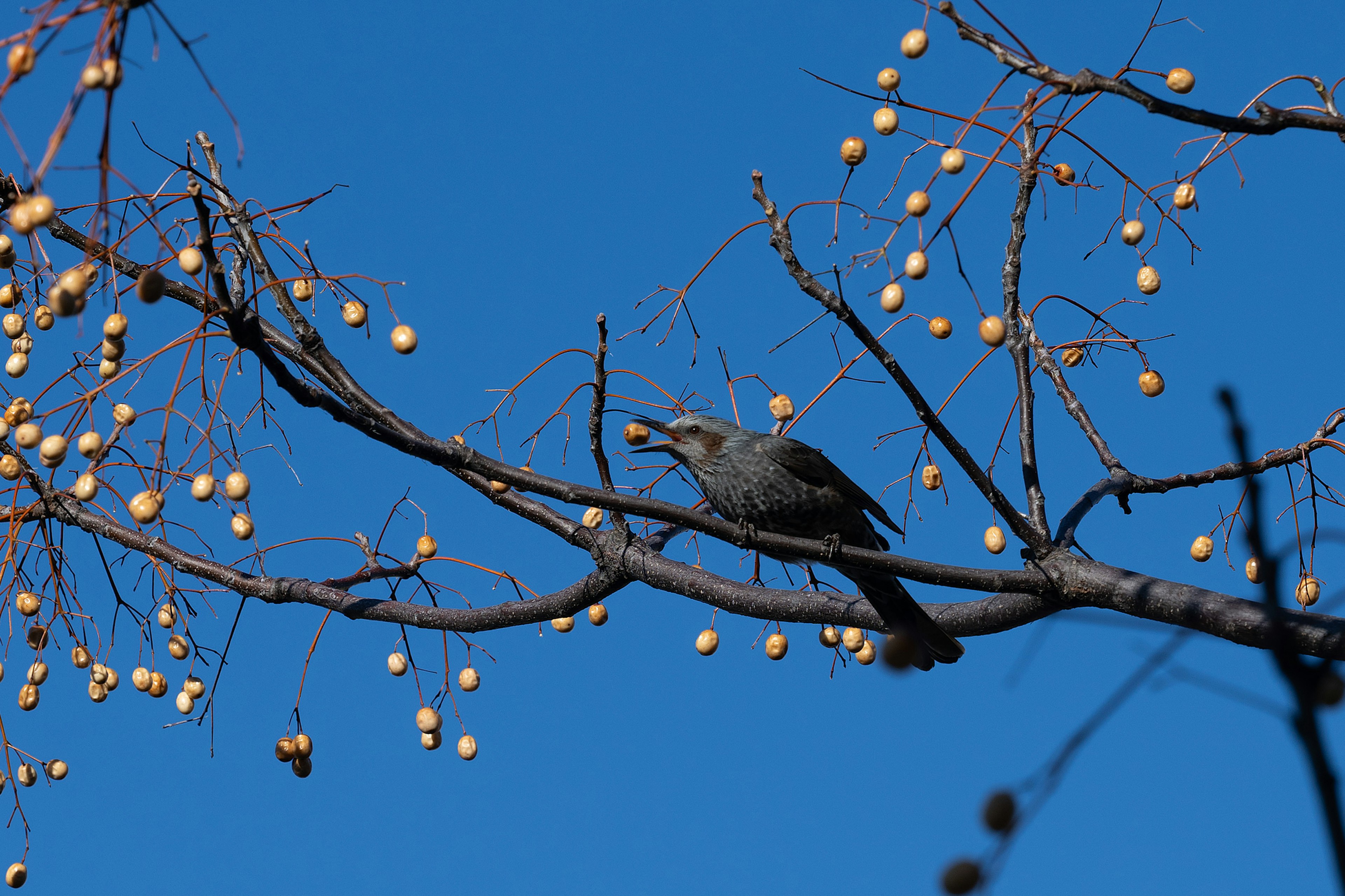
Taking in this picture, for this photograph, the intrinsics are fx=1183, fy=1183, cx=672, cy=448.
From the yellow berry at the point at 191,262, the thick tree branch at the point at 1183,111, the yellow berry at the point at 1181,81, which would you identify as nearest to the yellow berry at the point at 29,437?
the yellow berry at the point at 191,262

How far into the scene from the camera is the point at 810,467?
5.62 metres

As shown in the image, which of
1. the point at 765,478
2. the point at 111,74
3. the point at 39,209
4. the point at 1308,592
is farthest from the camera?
the point at 765,478

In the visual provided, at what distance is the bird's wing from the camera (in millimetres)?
5578

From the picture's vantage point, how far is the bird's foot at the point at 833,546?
3770 millimetres

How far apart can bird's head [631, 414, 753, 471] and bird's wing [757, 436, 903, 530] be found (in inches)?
5.8

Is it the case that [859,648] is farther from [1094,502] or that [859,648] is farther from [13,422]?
[13,422]

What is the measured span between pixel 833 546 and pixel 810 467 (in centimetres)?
183

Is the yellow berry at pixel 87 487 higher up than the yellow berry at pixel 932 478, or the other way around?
the yellow berry at pixel 932 478

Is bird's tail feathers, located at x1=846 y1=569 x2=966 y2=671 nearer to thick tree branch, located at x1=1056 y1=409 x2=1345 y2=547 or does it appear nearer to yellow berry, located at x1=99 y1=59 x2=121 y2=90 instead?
thick tree branch, located at x1=1056 y1=409 x2=1345 y2=547

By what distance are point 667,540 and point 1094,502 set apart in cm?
171

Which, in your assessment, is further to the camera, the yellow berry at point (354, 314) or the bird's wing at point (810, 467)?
the bird's wing at point (810, 467)

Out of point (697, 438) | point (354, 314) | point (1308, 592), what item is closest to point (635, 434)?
point (697, 438)

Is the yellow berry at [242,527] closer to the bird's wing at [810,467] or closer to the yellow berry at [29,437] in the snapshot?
the yellow berry at [29,437]

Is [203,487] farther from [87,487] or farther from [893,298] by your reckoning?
[893,298]
